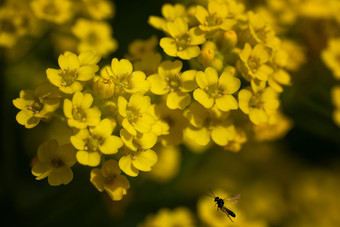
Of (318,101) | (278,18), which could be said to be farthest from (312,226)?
(278,18)

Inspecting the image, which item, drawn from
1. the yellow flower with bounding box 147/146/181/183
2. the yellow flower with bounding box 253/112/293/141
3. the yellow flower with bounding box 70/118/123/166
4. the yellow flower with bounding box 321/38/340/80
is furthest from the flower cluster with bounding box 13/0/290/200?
the yellow flower with bounding box 147/146/181/183

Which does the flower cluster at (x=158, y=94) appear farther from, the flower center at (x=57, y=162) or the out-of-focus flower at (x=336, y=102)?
the out-of-focus flower at (x=336, y=102)

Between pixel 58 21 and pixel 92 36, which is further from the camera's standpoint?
pixel 92 36

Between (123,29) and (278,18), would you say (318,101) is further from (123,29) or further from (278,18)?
(123,29)

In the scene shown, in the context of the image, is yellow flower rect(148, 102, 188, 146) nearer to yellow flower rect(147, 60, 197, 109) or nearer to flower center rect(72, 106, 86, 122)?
yellow flower rect(147, 60, 197, 109)

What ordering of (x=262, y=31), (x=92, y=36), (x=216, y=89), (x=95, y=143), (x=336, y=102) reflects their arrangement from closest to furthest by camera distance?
(x=95, y=143), (x=216, y=89), (x=262, y=31), (x=336, y=102), (x=92, y=36)

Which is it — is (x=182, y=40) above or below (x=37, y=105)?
above

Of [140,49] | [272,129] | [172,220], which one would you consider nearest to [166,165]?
[172,220]

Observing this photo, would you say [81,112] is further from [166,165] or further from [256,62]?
[166,165]
